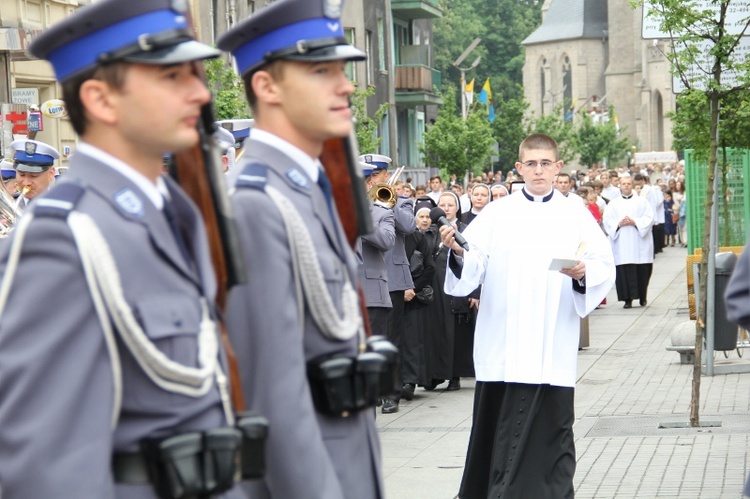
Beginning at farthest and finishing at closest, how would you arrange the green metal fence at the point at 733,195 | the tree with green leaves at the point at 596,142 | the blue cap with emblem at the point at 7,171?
the tree with green leaves at the point at 596,142
the green metal fence at the point at 733,195
the blue cap with emblem at the point at 7,171

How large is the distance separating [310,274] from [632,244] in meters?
21.1

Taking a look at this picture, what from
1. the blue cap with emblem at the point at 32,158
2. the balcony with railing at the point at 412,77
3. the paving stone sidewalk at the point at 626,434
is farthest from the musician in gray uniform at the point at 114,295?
the balcony with railing at the point at 412,77

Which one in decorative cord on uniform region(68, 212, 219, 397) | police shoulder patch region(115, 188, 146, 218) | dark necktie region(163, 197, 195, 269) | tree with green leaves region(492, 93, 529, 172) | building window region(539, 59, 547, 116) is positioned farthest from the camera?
building window region(539, 59, 547, 116)

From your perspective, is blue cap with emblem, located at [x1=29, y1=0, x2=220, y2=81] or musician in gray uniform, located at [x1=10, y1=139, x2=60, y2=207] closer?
blue cap with emblem, located at [x1=29, y1=0, x2=220, y2=81]

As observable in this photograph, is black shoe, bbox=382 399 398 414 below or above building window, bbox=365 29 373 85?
below

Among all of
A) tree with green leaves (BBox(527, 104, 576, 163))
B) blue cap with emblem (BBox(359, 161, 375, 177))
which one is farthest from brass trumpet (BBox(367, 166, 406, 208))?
tree with green leaves (BBox(527, 104, 576, 163))

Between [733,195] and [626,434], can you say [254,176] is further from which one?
[733,195]

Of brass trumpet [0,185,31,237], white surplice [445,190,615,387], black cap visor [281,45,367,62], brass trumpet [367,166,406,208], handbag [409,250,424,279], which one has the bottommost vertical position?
handbag [409,250,424,279]

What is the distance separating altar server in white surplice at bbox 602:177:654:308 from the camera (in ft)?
80.0

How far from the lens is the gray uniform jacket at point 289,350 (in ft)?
11.7

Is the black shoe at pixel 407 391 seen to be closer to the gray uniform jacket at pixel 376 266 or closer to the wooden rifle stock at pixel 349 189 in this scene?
the gray uniform jacket at pixel 376 266

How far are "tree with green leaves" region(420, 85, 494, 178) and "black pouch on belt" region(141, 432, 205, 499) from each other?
150 feet

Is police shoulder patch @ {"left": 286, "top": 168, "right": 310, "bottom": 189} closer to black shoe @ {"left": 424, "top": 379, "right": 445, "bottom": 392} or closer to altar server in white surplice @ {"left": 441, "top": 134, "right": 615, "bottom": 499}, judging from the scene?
altar server in white surplice @ {"left": 441, "top": 134, "right": 615, "bottom": 499}

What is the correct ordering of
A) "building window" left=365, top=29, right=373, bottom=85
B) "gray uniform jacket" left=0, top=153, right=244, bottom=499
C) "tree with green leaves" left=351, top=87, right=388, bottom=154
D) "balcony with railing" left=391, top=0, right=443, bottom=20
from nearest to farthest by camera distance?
"gray uniform jacket" left=0, top=153, right=244, bottom=499 < "tree with green leaves" left=351, top=87, right=388, bottom=154 < "building window" left=365, top=29, right=373, bottom=85 < "balcony with railing" left=391, top=0, right=443, bottom=20
